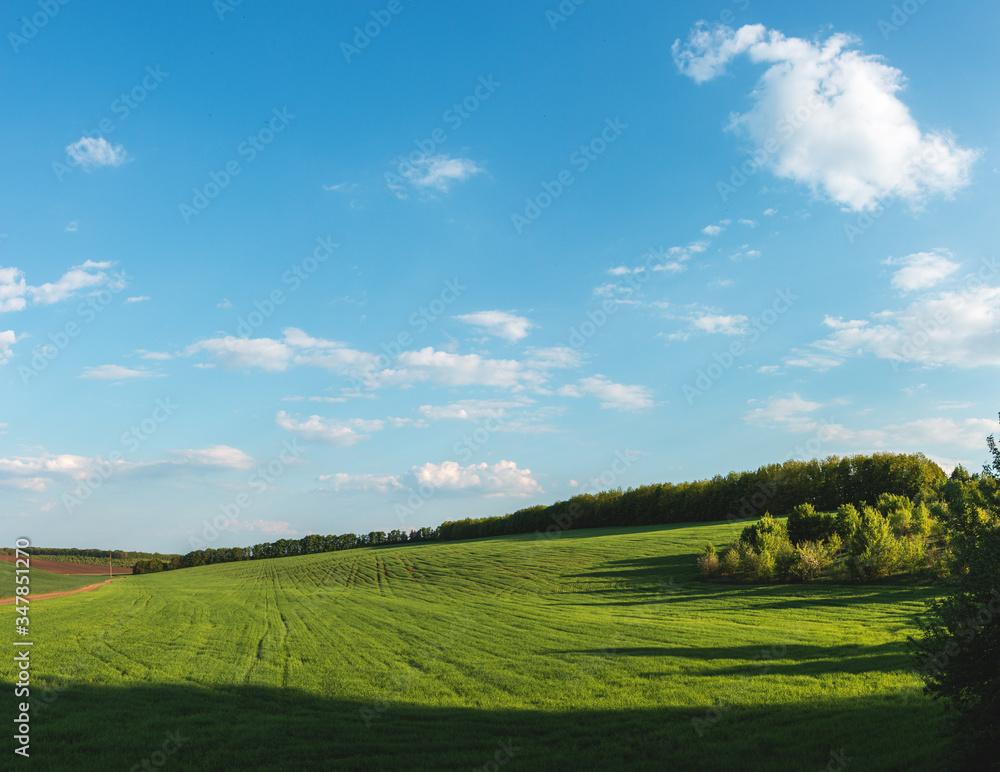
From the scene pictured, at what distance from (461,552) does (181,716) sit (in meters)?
66.1

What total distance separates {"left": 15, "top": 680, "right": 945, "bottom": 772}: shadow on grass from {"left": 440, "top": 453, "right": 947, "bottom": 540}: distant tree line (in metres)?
57.8

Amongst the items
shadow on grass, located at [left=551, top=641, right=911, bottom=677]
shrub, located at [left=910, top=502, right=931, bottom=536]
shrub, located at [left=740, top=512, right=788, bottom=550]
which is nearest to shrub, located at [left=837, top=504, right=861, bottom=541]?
shrub, located at [left=910, top=502, right=931, bottom=536]

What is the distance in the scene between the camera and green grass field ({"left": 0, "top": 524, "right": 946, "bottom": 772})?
1054cm

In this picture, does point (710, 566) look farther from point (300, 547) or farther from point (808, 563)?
point (300, 547)

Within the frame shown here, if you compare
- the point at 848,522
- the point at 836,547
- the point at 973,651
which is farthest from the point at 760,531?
the point at 973,651

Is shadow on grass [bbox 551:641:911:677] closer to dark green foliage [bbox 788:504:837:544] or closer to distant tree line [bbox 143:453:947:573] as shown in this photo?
dark green foliage [bbox 788:504:837:544]

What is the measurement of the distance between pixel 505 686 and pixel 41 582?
235ft

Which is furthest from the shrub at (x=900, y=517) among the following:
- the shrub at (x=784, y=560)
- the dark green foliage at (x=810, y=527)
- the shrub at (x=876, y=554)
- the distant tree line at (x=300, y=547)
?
the distant tree line at (x=300, y=547)

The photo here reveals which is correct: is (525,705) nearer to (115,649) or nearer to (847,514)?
(115,649)

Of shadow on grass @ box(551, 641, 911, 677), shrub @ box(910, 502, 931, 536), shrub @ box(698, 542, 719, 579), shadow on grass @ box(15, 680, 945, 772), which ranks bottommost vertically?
shrub @ box(698, 542, 719, 579)

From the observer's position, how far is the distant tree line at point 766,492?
73250mm

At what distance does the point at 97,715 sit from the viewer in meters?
13.4

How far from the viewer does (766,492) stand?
81000 mm

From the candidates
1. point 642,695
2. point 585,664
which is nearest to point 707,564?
point 585,664
